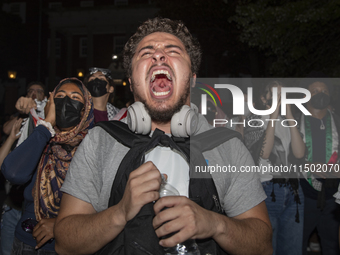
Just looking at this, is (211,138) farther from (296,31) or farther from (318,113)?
(296,31)

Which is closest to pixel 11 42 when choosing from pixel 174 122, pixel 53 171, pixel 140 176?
pixel 53 171

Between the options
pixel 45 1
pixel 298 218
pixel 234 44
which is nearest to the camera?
pixel 298 218

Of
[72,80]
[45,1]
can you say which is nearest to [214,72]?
[45,1]

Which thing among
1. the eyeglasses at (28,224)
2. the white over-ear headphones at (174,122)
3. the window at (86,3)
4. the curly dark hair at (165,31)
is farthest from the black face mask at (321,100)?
the window at (86,3)

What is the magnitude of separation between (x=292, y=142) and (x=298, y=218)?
3.38 ft

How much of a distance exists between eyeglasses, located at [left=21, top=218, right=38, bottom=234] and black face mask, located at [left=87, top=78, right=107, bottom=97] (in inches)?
89.7

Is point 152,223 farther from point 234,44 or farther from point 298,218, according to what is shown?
point 234,44

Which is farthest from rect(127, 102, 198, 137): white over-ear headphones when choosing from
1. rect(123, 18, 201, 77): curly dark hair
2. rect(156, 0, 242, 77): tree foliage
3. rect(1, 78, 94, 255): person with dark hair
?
rect(156, 0, 242, 77): tree foliage

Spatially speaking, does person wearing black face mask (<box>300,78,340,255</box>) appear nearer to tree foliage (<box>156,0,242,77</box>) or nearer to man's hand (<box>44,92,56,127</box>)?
man's hand (<box>44,92,56,127</box>)

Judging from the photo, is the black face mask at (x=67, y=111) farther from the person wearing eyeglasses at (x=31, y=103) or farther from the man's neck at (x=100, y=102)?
the man's neck at (x=100, y=102)

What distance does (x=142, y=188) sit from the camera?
1329 mm

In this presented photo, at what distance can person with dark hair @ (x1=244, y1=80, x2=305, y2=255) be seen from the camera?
146 inches

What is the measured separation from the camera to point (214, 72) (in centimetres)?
2561

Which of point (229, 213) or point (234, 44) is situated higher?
point (234, 44)
